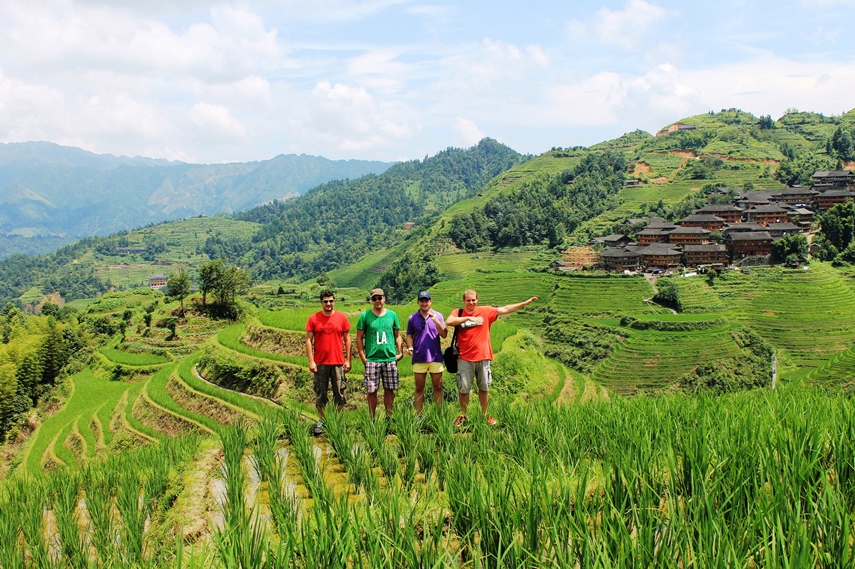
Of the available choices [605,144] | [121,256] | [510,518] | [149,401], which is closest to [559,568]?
[510,518]

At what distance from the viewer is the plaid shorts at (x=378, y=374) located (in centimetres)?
Result: 803

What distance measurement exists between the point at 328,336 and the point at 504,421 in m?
2.88

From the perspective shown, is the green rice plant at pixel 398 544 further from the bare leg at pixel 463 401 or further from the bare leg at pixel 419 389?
the bare leg at pixel 419 389

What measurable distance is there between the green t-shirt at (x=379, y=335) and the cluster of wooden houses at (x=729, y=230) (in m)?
60.5

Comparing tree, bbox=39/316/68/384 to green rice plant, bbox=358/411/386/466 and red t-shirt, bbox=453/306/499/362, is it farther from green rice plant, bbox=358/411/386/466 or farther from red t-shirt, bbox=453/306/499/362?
red t-shirt, bbox=453/306/499/362

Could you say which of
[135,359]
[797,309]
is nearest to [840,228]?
[797,309]

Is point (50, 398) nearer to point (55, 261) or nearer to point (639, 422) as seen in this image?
point (639, 422)

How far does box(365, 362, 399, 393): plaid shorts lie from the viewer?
26.3 ft

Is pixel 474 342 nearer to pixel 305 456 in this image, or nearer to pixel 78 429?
pixel 305 456

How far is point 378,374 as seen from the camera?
809 cm

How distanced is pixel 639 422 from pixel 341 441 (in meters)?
3.05

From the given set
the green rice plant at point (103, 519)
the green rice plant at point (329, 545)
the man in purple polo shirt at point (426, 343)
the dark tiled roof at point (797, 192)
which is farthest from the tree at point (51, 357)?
the dark tiled roof at point (797, 192)

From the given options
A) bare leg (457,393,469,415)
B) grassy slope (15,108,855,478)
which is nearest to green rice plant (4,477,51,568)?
bare leg (457,393,469,415)

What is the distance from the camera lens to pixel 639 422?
220 inches
